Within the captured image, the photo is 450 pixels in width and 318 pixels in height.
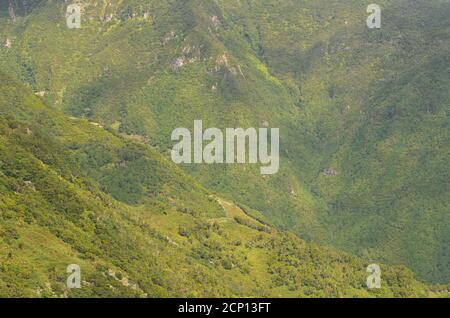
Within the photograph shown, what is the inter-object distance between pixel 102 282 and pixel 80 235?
2079cm

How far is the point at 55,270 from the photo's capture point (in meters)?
159

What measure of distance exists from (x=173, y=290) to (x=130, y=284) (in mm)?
14590

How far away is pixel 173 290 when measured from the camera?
7298 inches

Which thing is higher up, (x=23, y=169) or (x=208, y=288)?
(x=23, y=169)
